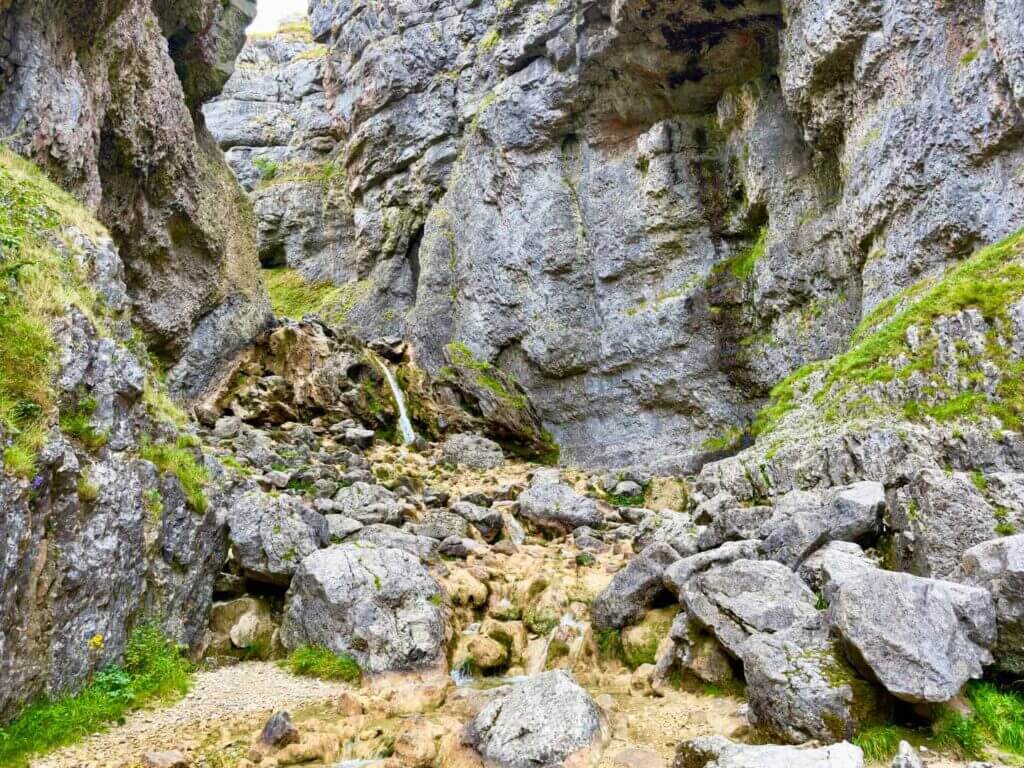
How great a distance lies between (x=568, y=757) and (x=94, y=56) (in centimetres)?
2005

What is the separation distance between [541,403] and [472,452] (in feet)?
16.3

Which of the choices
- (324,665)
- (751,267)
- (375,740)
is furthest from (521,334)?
(375,740)

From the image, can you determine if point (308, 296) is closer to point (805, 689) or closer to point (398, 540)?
point (398, 540)

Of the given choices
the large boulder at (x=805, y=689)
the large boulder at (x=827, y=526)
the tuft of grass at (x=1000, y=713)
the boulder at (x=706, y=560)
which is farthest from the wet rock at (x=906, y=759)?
the boulder at (x=706, y=560)

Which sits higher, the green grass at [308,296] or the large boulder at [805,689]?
A: the green grass at [308,296]

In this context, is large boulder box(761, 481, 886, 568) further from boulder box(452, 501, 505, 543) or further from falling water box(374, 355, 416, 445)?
falling water box(374, 355, 416, 445)

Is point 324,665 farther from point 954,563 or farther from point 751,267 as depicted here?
point 751,267

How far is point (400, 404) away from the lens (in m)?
28.8

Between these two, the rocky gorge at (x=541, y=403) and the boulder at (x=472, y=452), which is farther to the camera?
the boulder at (x=472, y=452)

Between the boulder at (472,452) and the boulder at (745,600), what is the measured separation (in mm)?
15991

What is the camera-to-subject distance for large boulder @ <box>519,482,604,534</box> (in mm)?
16250

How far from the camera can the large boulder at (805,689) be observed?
20.2 ft

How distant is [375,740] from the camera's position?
306 inches

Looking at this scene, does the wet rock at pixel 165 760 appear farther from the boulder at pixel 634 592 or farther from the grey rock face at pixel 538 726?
the boulder at pixel 634 592
